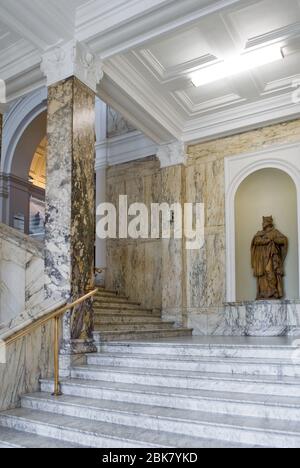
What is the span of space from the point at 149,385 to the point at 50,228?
247 cm

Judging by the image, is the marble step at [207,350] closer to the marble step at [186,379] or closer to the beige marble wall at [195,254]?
the marble step at [186,379]

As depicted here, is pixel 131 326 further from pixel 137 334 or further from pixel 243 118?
pixel 243 118

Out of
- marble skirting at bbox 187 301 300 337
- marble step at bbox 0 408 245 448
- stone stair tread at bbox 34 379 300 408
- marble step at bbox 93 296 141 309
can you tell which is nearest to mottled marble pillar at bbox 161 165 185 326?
marble skirting at bbox 187 301 300 337

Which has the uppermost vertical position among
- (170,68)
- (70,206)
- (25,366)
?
(170,68)

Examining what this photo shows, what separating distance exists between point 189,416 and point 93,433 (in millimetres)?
807

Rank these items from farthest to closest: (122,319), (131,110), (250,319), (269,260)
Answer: (269,260) → (131,110) → (250,319) → (122,319)

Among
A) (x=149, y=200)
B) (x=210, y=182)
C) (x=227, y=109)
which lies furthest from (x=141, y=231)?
(x=227, y=109)

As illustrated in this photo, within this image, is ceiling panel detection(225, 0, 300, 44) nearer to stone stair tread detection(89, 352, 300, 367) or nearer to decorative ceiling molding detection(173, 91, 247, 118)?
decorative ceiling molding detection(173, 91, 247, 118)

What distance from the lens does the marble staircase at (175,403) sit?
3.52 meters

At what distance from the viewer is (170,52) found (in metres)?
7.27

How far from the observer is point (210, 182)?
30.9ft

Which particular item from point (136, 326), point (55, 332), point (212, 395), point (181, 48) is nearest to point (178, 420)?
point (212, 395)

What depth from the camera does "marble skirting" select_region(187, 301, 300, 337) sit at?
766cm

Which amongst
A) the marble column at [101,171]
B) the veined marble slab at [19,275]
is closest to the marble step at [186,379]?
the veined marble slab at [19,275]
